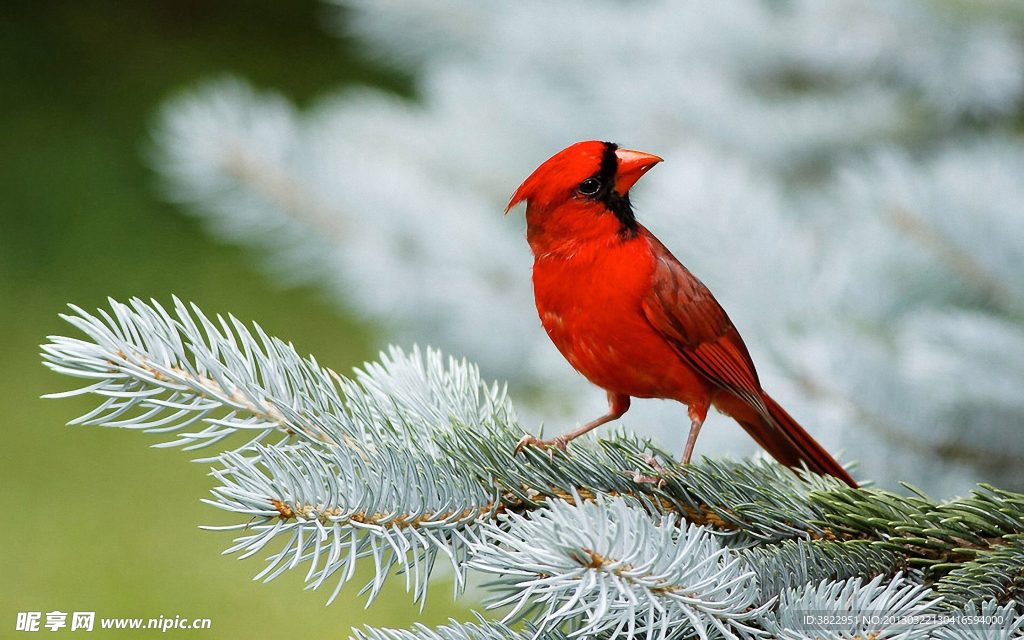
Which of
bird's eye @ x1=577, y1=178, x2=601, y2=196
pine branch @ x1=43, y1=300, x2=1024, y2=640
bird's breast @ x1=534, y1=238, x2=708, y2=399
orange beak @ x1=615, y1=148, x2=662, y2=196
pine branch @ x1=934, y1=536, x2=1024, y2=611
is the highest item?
orange beak @ x1=615, y1=148, x2=662, y2=196

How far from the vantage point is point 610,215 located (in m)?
1.14

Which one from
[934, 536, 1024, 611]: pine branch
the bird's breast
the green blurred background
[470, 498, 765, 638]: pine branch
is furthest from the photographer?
the green blurred background

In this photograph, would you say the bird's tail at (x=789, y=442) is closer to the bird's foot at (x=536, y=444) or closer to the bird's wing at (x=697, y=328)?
the bird's wing at (x=697, y=328)

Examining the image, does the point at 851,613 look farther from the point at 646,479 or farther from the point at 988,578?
the point at 646,479

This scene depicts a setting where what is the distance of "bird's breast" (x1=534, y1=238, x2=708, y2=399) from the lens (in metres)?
1.08

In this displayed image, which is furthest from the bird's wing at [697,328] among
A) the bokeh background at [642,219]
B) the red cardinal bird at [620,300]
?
the bokeh background at [642,219]

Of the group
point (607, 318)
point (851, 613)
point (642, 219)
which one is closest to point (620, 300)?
point (607, 318)

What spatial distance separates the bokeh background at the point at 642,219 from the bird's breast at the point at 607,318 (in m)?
0.36

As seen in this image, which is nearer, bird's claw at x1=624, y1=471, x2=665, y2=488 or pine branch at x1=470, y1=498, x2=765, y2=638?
pine branch at x1=470, y1=498, x2=765, y2=638

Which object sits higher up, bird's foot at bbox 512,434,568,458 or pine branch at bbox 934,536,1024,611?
bird's foot at bbox 512,434,568,458

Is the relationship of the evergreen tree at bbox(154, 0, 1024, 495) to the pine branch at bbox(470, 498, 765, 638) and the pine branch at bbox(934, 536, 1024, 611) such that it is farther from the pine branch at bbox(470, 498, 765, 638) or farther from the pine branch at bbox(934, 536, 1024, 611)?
the pine branch at bbox(470, 498, 765, 638)

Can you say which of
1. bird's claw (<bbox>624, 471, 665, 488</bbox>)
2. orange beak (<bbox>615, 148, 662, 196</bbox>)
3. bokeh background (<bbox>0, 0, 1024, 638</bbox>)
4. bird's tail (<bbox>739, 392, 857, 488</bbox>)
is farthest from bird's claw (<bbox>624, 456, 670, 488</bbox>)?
bokeh background (<bbox>0, 0, 1024, 638</bbox>)

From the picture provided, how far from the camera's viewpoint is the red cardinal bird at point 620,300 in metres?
1.09

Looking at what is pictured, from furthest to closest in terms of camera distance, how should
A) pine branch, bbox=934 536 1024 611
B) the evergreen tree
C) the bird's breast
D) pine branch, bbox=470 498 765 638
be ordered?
the evergreen tree
the bird's breast
pine branch, bbox=934 536 1024 611
pine branch, bbox=470 498 765 638
